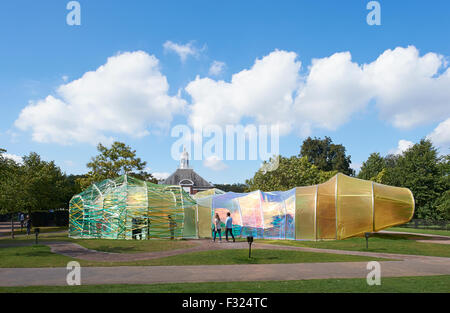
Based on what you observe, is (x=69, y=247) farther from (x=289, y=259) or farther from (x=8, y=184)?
(x=8, y=184)

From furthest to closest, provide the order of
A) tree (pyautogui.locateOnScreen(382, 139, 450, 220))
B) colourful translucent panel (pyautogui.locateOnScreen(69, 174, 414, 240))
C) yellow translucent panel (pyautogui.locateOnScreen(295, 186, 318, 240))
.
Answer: tree (pyautogui.locateOnScreen(382, 139, 450, 220)) < yellow translucent panel (pyautogui.locateOnScreen(295, 186, 318, 240)) < colourful translucent panel (pyautogui.locateOnScreen(69, 174, 414, 240))

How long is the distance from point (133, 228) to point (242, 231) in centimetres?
817

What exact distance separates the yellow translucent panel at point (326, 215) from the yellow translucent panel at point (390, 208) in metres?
2.83

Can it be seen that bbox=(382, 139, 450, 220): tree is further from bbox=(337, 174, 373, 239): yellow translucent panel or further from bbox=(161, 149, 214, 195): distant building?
bbox=(161, 149, 214, 195): distant building

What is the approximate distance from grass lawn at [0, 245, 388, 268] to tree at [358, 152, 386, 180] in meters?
53.0

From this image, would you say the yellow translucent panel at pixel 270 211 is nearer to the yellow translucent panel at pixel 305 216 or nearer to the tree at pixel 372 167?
the yellow translucent panel at pixel 305 216

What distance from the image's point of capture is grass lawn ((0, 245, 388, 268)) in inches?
517

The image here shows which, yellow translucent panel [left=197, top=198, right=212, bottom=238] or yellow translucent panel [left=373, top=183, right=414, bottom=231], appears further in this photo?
yellow translucent panel [left=197, top=198, right=212, bottom=238]

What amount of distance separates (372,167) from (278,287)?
6145 cm

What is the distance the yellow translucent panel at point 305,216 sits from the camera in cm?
Answer: 2366
